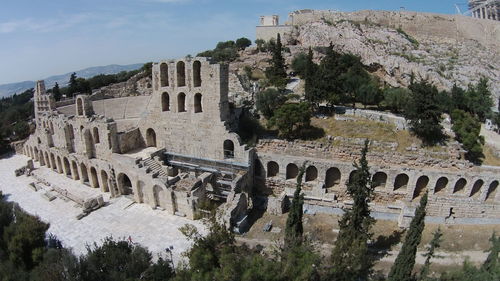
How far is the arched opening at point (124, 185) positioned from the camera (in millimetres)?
27245

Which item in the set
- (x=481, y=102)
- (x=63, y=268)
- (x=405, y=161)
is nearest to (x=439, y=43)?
(x=481, y=102)

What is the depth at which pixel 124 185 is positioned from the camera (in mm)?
27844

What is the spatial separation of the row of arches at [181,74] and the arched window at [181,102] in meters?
1.05

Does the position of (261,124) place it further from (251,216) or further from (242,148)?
(251,216)

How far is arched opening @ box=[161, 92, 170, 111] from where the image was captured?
29016mm

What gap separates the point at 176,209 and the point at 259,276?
13392 mm

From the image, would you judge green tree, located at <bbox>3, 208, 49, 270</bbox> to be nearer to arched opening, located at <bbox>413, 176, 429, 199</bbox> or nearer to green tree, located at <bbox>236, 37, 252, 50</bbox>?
arched opening, located at <bbox>413, 176, 429, 199</bbox>

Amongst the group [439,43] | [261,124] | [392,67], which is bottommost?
[261,124]

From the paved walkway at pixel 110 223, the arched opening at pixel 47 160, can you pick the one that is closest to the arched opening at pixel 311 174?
the paved walkway at pixel 110 223

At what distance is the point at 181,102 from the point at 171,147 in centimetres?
464

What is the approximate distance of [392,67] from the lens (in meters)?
60.2

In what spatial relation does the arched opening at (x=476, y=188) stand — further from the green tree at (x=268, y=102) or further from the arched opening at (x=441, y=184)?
the green tree at (x=268, y=102)

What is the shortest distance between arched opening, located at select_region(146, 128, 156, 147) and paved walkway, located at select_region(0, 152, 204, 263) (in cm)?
654

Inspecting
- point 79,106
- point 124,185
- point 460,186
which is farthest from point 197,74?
point 460,186
